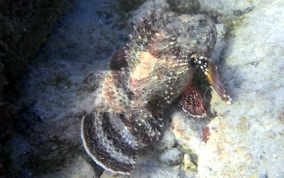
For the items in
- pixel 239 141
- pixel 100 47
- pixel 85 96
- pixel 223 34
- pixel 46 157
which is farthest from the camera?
pixel 100 47

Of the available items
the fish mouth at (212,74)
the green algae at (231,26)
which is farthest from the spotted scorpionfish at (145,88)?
the green algae at (231,26)

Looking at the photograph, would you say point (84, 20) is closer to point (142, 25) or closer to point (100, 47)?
point (100, 47)

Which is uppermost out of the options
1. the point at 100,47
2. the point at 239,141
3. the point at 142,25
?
the point at 142,25

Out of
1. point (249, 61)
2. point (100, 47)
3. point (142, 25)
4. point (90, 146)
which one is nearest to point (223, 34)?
point (249, 61)

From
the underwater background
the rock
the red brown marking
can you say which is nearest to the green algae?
the underwater background

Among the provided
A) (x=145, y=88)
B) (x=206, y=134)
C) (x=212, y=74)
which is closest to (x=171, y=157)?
(x=206, y=134)

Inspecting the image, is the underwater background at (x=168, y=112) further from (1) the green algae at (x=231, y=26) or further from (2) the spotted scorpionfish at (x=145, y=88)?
(2) the spotted scorpionfish at (x=145, y=88)

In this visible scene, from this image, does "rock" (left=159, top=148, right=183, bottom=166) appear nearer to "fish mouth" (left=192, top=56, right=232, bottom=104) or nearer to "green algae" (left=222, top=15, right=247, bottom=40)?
"fish mouth" (left=192, top=56, right=232, bottom=104)
